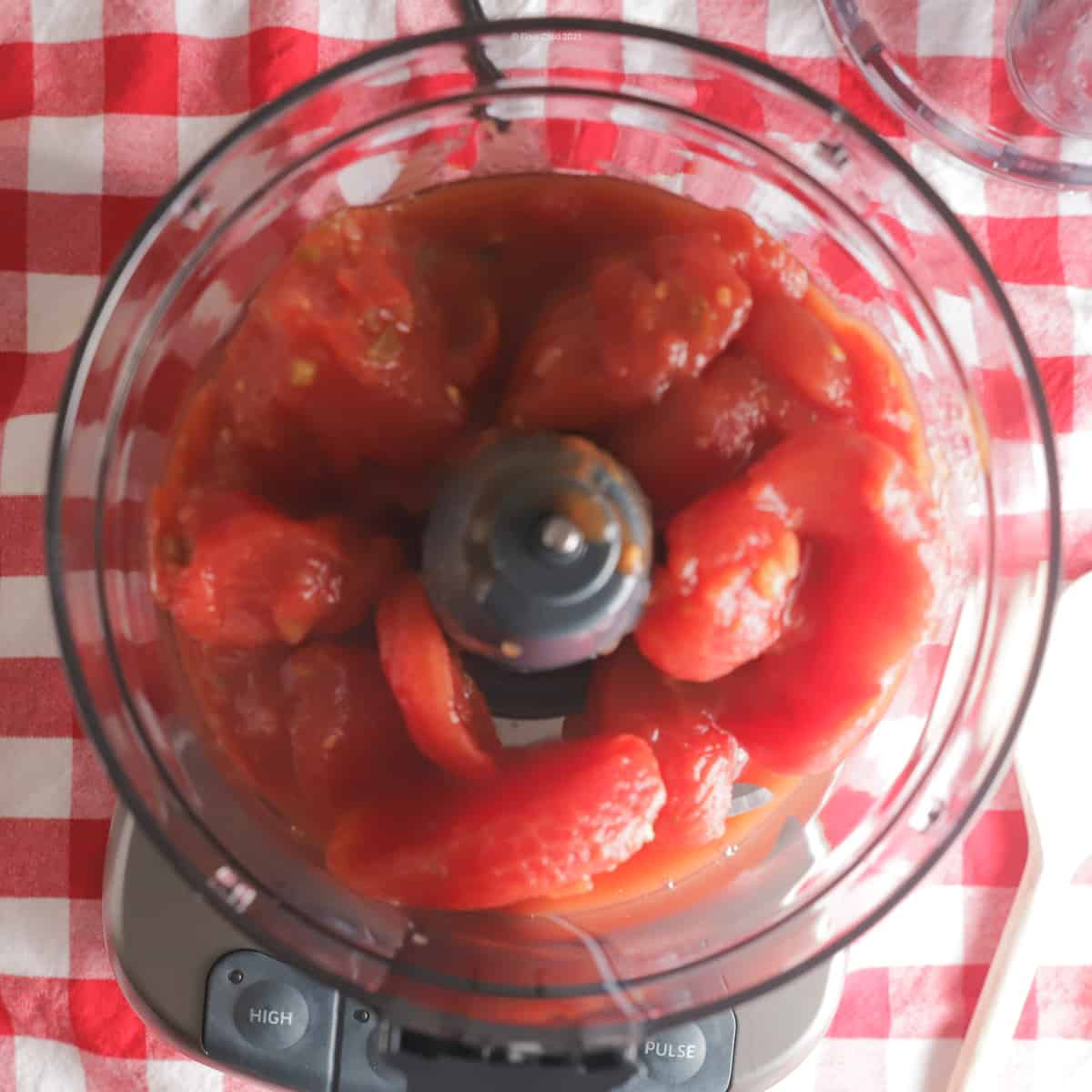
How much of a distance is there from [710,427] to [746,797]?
0.25 metres

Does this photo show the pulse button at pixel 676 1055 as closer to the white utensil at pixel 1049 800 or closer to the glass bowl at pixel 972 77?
the white utensil at pixel 1049 800

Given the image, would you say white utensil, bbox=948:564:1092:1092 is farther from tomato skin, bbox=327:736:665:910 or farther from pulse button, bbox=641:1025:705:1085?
→ tomato skin, bbox=327:736:665:910

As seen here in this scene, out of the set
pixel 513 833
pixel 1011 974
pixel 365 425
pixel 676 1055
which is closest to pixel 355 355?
pixel 365 425

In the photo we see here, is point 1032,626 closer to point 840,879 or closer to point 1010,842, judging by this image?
point 840,879

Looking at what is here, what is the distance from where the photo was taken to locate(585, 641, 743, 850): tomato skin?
0.66m

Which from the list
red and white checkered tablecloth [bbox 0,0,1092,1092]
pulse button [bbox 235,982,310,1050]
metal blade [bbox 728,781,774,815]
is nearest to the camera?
metal blade [bbox 728,781,774,815]

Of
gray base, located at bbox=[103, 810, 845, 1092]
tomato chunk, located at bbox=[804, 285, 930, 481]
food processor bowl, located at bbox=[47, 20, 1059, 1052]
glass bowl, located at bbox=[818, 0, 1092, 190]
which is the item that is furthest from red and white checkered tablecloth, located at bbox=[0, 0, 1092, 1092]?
tomato chunk, located at bbox=[804, 285, 930, 481]

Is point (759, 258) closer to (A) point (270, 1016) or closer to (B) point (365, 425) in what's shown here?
(B) point (365, 425)

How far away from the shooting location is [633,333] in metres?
0.63

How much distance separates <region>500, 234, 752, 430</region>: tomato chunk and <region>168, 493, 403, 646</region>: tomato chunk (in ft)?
0.39

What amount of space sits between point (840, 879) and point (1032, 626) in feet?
0.63

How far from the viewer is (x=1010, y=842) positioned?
40.4 inches

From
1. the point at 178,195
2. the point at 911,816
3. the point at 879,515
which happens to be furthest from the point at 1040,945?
the point at 178,195

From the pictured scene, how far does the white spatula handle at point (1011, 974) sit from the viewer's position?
1.01 metres
